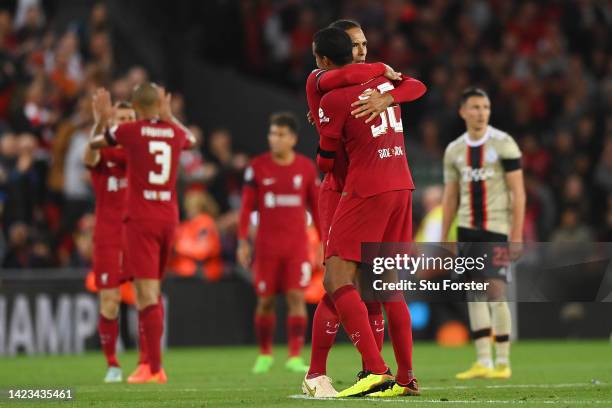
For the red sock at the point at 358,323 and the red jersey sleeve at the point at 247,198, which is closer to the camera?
the red sock at the point at 358,323

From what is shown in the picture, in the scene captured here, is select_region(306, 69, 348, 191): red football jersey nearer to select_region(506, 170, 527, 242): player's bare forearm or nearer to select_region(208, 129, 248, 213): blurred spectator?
select_region(506, 170, 527, 242): player's bare forearm

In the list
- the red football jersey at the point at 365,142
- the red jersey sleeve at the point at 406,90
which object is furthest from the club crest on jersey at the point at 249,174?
the red football jersey at the point at 365,142

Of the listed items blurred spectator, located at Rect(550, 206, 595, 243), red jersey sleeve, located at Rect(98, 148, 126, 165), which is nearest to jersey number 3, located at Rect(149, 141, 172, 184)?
red jersey sleeve, located at Rect(98, 148, 126, 165)

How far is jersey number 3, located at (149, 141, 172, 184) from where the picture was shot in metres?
11.2

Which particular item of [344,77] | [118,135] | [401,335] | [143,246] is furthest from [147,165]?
[401,335]

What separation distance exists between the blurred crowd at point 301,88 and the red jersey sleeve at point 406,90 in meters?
9.33

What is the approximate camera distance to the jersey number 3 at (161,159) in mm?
11188

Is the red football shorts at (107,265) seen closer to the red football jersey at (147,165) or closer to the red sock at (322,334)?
the red football jersey at (147,165)

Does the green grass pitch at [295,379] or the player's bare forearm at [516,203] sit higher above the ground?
the player's bare forearm at [516,203]

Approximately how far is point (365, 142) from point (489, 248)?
11.4ft

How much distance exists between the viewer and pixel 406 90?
861 centimetres

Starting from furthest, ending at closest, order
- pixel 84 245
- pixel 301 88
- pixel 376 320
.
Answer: pixel 301 88 → pixel 84 245 → pixel 376 320

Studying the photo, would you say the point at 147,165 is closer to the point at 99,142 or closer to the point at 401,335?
the point at 99,142

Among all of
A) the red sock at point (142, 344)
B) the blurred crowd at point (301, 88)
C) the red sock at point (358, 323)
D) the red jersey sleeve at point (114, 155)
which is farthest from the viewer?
the blurred crowd at point (301, 88)
